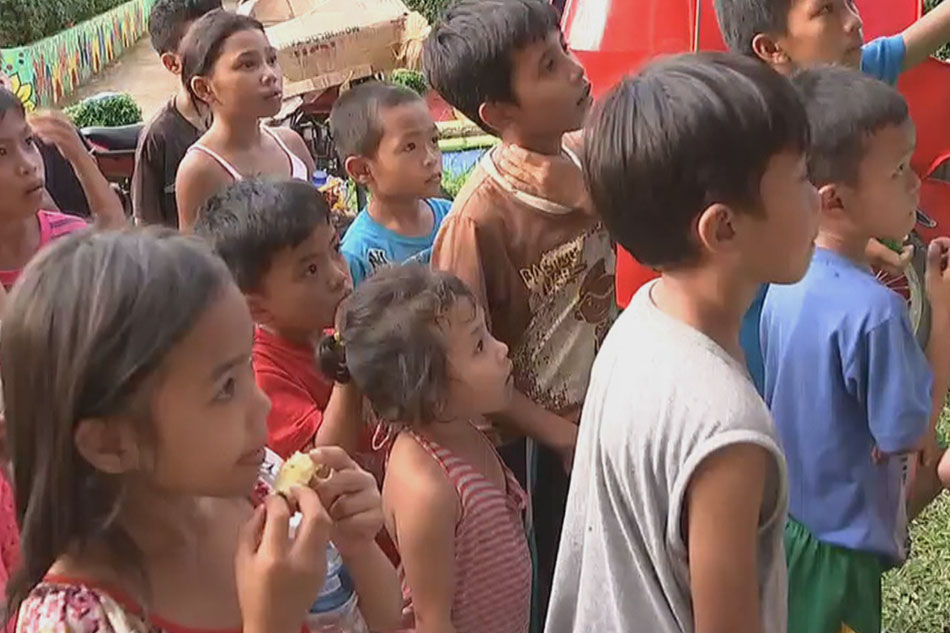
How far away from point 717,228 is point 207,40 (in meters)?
2.49

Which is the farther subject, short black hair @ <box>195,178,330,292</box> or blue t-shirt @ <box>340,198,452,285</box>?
blue t-shirt @ <box>340,198,452,285</box>

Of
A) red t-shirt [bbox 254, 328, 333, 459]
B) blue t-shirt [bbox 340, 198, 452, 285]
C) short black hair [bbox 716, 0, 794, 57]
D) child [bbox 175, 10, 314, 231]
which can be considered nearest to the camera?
red t-shirt [bbox 254, 328, 333, 459]

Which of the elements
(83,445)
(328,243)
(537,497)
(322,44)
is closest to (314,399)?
(328,243)

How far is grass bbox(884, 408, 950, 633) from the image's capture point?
3074 mm

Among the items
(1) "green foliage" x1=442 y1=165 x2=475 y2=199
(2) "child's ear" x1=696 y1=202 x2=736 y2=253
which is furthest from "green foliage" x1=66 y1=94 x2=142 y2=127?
(2) "child's ear" x1=696 y1=202 x2=736 y2=253

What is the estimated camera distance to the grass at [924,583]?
3074 millimetres

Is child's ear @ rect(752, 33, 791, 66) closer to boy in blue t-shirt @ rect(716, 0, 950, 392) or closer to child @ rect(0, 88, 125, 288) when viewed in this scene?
boy in blue t-shirt @ rect(716, 0, 950, 392)

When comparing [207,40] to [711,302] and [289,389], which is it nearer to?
[289,389]

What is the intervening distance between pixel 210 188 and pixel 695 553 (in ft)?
7.18

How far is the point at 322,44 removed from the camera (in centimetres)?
772

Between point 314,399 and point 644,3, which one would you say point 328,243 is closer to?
point 314,399

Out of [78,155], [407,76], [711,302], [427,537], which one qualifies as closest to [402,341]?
[427,537]

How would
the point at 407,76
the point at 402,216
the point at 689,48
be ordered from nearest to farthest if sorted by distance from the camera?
the point at 402,216 < the point at 689,48 < the point at 407,76

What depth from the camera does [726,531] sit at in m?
1.50
